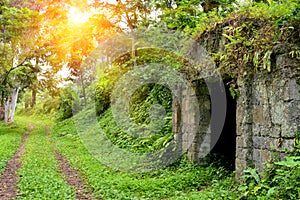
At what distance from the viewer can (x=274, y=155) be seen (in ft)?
17.6

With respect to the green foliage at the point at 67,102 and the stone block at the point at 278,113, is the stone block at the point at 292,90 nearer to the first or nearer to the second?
the stone block at the point at 278,113

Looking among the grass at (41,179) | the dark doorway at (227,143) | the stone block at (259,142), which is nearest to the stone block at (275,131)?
the stone block at (259,142)

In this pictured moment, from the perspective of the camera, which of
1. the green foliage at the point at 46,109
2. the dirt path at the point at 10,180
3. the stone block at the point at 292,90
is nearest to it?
the stone block at the point at 292,90

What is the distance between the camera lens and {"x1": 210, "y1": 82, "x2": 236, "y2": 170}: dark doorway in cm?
840

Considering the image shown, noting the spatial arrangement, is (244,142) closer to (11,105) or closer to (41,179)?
(41,179)

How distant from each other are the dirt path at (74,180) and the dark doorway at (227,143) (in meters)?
3.28

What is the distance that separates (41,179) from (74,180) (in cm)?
82

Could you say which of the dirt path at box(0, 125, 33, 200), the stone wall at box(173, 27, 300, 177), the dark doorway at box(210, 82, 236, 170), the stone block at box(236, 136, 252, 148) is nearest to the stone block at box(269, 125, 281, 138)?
the stone wall at box(173, 27, 300, 177)

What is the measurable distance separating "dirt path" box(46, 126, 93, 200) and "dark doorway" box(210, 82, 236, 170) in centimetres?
328

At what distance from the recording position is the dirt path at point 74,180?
6.96 metres

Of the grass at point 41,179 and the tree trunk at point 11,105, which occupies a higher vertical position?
the tree trunk at point 11,105

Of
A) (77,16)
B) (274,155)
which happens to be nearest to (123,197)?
(274,155)

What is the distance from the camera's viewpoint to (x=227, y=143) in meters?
9.14

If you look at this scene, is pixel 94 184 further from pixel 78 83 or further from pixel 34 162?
pixel 78 83
